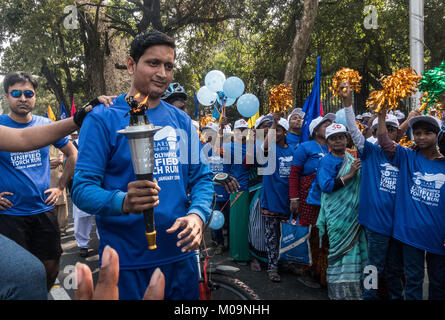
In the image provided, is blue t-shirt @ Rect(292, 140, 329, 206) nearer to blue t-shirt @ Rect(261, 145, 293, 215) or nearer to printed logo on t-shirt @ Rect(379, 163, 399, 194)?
blue t-shirt @ Rect(261, 145, 293, 215)

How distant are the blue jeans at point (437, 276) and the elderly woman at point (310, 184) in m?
1.52

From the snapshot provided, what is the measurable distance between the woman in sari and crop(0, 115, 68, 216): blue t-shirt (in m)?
2.94

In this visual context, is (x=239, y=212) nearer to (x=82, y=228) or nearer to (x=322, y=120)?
(x=322, y=120)

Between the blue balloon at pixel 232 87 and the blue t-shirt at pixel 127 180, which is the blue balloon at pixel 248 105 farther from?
the blue t-shirt at pixel 127 180

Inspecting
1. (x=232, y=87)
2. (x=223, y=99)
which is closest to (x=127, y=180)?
(x=232, y=87)

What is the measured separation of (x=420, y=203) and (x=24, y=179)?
3658 mm

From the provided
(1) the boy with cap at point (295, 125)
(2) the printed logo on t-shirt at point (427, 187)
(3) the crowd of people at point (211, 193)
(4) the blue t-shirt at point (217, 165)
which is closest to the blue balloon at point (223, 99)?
(3) the crowd of people at point (211, 193)

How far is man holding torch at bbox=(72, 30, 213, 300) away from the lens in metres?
1.77

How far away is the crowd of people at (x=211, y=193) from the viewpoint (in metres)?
1.86

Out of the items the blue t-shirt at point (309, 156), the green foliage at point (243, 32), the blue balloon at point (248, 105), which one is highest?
the green foliage at point (243, 32)
